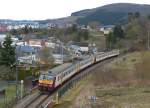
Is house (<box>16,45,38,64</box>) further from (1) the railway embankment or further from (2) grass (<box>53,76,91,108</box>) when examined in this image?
(2) grass (<box>53,76,91,108</box>)

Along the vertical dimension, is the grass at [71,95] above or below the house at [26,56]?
above

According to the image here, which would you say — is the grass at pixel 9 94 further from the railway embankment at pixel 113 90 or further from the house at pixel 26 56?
the house at pixel 26 56

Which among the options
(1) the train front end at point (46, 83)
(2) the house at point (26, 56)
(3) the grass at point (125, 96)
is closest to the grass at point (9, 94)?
(1) the train front end at point (46, 83)

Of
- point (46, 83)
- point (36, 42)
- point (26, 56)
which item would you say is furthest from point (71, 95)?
point (36, 42)

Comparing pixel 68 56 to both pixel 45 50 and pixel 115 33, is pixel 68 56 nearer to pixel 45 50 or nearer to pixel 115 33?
pixel 45 50

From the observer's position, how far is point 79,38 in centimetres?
11788

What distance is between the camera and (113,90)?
40.9 metres

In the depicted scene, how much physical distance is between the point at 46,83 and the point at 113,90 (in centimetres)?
721

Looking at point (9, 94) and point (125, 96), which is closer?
point (125, 96)

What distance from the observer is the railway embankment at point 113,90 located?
32.8 meters

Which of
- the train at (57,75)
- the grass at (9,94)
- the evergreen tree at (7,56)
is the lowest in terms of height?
Result: the grass at (9,94)

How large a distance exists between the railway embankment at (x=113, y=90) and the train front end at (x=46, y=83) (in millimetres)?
1704

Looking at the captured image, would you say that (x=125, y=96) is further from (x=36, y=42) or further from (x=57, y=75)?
→ (x=36, y=42)

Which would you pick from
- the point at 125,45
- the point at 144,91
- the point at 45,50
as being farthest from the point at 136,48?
the point at 144,91
